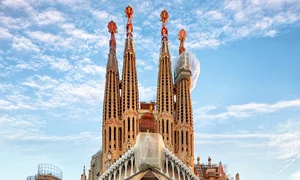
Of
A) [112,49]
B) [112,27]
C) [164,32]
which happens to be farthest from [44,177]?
[164,32]

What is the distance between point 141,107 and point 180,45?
1047 cm

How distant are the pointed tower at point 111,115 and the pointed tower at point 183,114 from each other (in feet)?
23.6

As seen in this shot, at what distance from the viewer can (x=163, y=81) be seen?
197ft

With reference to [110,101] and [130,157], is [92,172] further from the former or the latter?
[130,157]

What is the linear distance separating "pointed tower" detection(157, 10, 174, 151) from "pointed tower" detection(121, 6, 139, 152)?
2.88 m

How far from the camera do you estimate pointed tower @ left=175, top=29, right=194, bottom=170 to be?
57062 mm

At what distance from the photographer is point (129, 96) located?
5847cm

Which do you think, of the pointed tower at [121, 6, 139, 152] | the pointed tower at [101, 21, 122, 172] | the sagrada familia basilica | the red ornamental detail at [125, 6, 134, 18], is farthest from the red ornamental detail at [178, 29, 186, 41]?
the pointed tower at [101, 21, 122, 172]

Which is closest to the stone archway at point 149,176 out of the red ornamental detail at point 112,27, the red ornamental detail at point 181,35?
the red ornamental detail at point 112,27

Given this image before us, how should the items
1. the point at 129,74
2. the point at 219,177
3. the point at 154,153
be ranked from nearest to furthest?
1. the point at 154,153
2. the point at 219,177
3. the point at 129,74

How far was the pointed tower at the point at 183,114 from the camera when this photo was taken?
187ft

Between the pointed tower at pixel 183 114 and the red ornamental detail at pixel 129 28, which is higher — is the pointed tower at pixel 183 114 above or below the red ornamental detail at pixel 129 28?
below

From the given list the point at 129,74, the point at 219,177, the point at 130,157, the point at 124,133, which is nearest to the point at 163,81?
the point at 129,74

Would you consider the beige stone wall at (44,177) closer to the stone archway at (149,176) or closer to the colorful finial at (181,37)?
the stone archway at (149,176)
